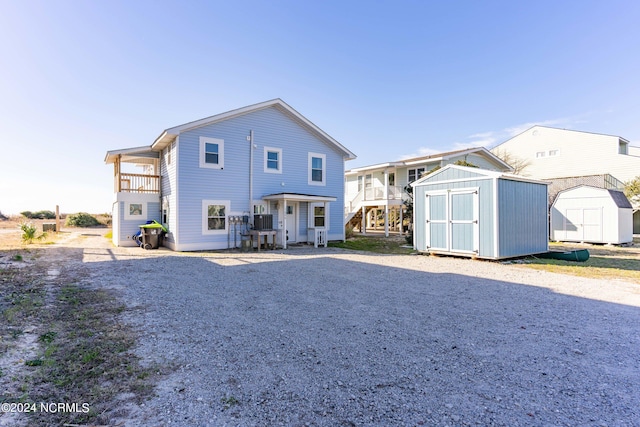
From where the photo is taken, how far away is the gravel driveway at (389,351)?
2.38m

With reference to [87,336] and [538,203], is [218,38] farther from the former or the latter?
[538,203]

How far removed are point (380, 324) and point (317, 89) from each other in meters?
15.5

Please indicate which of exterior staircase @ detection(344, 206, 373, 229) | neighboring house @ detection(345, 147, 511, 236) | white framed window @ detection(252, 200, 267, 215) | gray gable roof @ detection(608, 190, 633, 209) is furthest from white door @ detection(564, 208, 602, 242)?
white framed window @ detection(252, 200, 267, 215)

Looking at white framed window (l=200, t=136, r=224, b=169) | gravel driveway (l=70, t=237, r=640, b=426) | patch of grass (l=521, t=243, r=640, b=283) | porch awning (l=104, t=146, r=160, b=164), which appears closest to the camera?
gravel driveway (l=70, t=237, r=640, b=426)

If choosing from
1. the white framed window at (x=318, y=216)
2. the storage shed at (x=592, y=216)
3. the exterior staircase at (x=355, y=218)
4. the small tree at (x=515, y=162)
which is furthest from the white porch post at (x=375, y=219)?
the storage shed at (x=592, y=216)

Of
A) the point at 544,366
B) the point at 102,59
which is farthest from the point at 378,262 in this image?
the point at 102,59

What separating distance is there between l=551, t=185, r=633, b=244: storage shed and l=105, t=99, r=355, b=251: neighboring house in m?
12.1

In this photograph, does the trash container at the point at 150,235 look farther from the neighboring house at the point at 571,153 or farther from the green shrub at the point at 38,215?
the green shrub at the point at 38,215

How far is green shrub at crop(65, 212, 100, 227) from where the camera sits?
3291cm

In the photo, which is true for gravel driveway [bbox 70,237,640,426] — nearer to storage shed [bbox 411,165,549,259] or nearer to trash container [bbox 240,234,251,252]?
storage shed [bbox 411,165,549,259]

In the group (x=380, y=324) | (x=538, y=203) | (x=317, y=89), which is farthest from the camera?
(x=317, y=89)

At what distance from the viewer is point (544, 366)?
316 cm

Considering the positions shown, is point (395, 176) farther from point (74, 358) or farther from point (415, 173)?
point (74, 358)

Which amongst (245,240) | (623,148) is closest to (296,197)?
(245,240)
